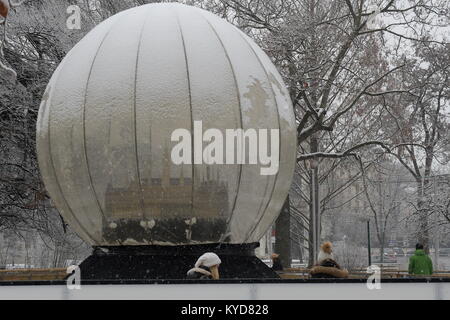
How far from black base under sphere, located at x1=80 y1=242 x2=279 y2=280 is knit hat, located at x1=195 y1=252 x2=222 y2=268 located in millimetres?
531

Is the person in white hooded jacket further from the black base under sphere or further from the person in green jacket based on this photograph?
the person in green jacket

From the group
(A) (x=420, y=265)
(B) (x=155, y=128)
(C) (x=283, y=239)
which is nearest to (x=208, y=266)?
(B) (x=155, y=128)

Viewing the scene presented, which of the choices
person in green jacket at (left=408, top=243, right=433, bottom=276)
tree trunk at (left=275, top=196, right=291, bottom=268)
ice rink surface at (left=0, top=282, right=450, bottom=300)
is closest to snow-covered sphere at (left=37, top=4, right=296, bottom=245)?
ice rink surface at (left=0, top=282, right=450, bottom=300)

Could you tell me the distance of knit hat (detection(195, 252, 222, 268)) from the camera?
6582 millimetres

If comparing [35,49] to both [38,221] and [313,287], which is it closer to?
[38,221]

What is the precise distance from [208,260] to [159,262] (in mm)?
761

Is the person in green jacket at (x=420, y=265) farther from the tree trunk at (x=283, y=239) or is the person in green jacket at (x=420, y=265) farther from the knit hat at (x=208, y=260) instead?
the tree trunk at (x=283, y=239)

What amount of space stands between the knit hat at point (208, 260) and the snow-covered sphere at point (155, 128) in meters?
0.51

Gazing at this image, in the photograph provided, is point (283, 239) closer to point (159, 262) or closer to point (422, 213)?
point (422, 213)

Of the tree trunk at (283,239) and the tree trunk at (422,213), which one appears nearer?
the tree trunk at (283,239)

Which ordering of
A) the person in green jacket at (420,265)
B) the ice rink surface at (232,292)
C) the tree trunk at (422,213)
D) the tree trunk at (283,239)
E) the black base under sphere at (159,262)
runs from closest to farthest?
the ice rink surface at (232,292)
the black base under sphere at (159,262)
the person in green jacket at (420,265)
the tree trunk at (283,239)
the tree trunk at (422,213)

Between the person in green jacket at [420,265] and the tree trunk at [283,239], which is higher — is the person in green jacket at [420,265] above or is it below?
below

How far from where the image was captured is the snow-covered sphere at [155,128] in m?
6.83

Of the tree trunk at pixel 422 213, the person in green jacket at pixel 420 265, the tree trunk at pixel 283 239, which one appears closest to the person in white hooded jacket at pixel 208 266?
the person in green jacket at pixel 420 265
